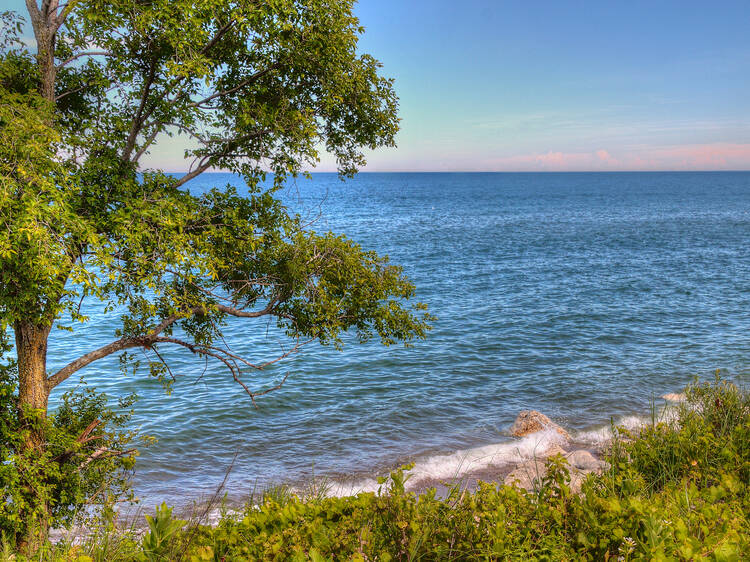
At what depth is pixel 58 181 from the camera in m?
8.54

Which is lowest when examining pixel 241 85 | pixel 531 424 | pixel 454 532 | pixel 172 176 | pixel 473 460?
pixel 473 460

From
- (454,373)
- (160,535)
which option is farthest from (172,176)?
(454,373)

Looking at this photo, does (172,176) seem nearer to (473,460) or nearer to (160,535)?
(160,535)

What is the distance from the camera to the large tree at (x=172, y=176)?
8.02m

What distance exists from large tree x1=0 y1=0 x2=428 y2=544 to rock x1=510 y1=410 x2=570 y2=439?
7513 mm

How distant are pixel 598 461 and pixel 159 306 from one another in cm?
1176

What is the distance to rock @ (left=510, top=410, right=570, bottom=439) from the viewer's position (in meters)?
17.3

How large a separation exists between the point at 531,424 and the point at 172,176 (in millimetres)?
13334

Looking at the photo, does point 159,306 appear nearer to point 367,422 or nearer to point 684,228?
point 367,422

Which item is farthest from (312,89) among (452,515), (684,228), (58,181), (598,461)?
(684,228)

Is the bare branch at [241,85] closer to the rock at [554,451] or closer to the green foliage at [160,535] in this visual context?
the green foliage at [160,535]

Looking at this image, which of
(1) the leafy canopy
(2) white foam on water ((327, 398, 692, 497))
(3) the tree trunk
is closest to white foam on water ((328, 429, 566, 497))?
(2) white foam on water ((327, 398, 692, 497))

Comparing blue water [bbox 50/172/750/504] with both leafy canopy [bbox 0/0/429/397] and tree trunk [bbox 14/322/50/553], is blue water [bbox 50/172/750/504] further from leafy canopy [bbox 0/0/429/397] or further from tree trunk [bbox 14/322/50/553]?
tree trunk [bbox 14/322/50/553]

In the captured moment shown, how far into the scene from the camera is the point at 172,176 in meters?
10.9
